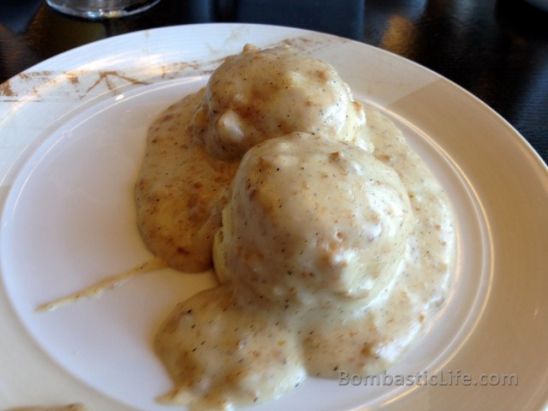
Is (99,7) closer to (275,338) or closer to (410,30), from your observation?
(410,30)

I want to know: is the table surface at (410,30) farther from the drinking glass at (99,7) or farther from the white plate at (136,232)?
the white plate at (136,232)

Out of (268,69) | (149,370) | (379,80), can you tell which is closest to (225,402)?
(149,370)

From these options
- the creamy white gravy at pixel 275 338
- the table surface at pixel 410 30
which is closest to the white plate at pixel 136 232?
the creamy white gravy at pixel 275 338

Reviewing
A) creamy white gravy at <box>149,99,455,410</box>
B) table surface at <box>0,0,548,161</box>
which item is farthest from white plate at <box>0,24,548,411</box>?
table surface at <box>0,0,548,161</box>

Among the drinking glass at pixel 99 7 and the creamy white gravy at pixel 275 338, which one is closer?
the creamy white gravy at pixel 275 338

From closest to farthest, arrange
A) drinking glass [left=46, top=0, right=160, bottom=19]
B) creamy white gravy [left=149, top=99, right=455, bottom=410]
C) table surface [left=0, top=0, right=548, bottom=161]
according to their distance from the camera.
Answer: creamy white gravy [left=149, top=99, right=455, bottom=410], table surface [left=0, top=0, right=548, bottom=161], drinking glass [left=46, top=0, right=160, bottom=19]

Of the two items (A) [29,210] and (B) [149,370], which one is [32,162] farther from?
(B) [149,370]

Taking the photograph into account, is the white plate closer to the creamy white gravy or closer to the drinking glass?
the creamy white gravy
